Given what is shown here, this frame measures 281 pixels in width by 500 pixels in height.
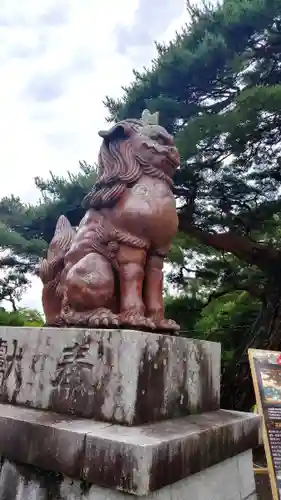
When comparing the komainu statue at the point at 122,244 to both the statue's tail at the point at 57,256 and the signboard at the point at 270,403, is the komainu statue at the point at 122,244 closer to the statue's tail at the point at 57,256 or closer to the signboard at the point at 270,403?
the statue's tail at the point at 57,256

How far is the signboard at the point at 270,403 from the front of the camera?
8.57 feet

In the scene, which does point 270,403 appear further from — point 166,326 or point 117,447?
point 117,447

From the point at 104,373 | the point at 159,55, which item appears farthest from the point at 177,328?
the point at 159,55

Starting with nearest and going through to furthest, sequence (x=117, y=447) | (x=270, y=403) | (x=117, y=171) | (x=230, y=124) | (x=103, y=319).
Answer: (x=117, y=447) → (x=103, y=319) → (x=117, y=171) → (x=270, y=403) → (x=230, y=124)

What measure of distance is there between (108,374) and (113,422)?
17 centimetres

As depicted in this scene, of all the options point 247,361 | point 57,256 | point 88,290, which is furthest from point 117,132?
point 247,361

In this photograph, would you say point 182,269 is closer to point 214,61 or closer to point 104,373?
point 214,61

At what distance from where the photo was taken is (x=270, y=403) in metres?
2.88

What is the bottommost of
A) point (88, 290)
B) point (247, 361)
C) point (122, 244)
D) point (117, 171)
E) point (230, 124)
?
point (247, 361)

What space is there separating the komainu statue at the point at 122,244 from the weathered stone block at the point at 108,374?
0.14 meters

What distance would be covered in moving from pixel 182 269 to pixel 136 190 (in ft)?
15.2

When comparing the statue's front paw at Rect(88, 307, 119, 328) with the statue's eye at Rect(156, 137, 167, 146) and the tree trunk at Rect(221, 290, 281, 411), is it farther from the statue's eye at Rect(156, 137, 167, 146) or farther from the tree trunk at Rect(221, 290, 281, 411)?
the tree trunk at Rect(221, 290, 281, 411)

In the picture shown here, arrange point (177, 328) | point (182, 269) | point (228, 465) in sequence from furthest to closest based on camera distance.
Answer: point (182, 269)
point (177, 328)
point (228, 465)

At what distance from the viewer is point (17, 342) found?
195 cm
